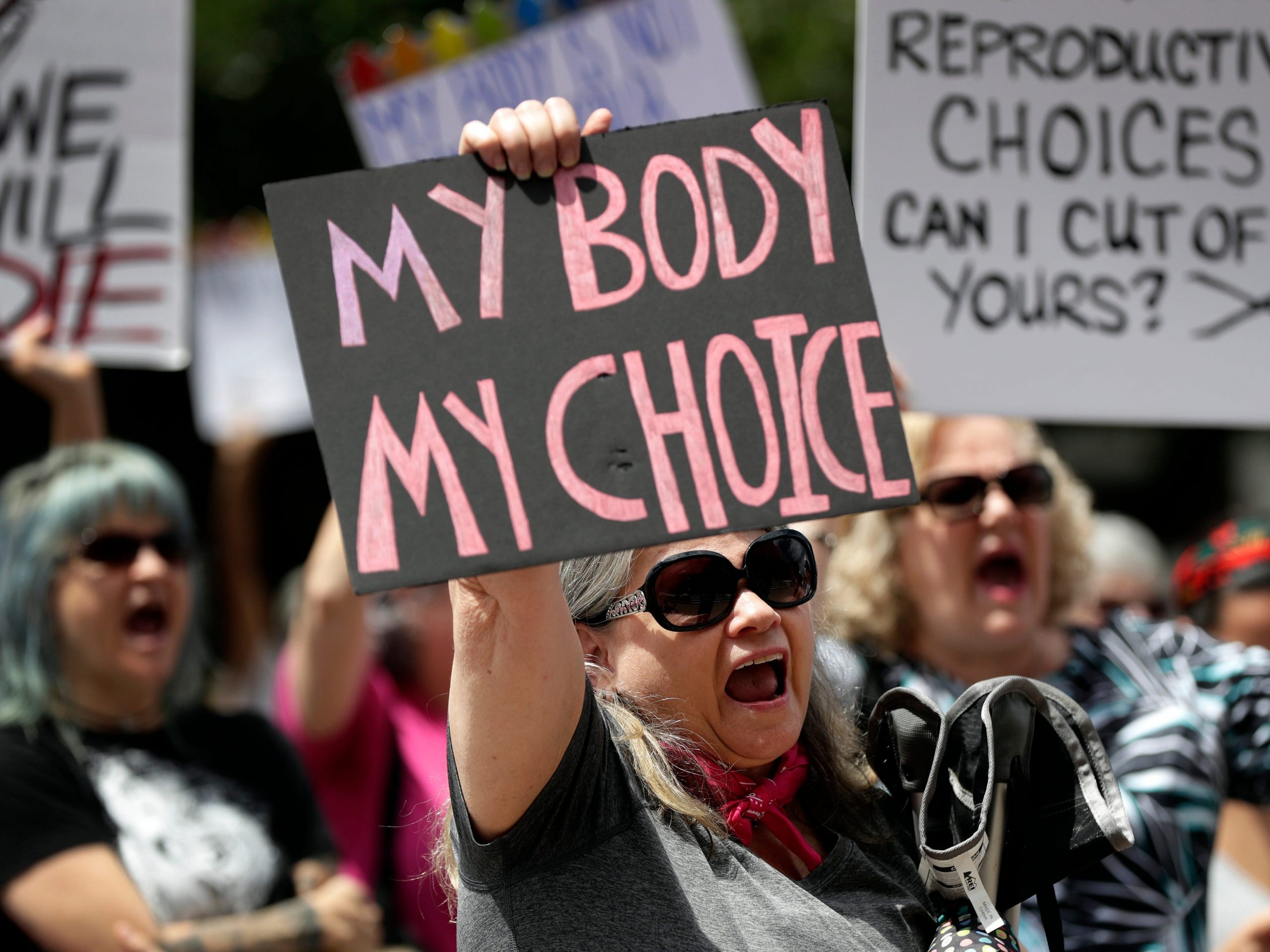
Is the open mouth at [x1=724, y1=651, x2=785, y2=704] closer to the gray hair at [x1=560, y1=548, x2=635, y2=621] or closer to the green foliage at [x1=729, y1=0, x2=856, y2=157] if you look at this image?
the gray hair at [x1=560, y1=548, x2=635, y2=621]

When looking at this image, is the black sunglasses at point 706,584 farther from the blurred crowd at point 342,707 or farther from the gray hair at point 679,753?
the blurred crowd at point 342,707

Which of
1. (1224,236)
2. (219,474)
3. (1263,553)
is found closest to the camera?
(1224,236)

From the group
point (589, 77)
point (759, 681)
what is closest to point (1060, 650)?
point (759, 681)

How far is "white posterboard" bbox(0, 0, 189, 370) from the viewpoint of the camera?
332 centimetres

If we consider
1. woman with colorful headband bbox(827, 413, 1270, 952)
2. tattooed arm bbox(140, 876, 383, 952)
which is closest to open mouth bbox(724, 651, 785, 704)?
woman with colorful headband bbox(827, 413, 1270, 952)

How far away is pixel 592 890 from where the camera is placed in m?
1.61

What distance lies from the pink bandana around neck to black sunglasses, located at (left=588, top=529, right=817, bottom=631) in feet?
0.63

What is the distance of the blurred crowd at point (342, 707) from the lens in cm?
278

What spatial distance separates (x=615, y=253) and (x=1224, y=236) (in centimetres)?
166

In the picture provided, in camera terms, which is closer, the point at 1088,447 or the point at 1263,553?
the point at 1263,553

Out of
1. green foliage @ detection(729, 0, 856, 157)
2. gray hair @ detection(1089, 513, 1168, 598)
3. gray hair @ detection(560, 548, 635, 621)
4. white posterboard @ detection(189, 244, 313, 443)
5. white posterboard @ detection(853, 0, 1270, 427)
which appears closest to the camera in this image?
gray hair @ detection(560, 548, 635, 621)

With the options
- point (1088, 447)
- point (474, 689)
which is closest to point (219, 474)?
point (474, 689)

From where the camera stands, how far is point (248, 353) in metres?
5.94

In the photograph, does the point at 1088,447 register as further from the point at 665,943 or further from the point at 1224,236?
the point at 665,943
